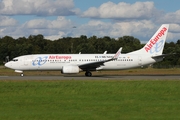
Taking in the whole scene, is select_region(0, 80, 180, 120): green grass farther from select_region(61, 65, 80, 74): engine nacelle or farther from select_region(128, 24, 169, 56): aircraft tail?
select_region(128, 24, 169, 56): aircraft tail

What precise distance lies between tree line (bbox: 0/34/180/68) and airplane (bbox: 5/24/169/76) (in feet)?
107

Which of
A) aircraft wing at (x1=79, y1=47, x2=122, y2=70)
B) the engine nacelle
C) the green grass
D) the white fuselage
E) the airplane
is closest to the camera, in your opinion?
the green grass

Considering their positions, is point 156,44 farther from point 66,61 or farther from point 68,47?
→ point 68,47

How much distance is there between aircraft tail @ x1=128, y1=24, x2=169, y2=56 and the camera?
159ft

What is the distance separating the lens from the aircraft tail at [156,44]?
48.3 m

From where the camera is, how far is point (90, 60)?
154 ft

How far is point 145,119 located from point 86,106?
153 inches

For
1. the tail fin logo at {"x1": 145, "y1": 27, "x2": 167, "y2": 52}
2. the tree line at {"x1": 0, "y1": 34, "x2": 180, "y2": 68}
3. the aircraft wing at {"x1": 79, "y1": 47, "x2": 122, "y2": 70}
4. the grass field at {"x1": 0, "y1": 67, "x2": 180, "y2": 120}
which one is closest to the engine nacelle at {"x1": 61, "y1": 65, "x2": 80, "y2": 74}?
the aircraft wing at {"x1": 79, "y1": 47, "x2": 122, "y2": 70}

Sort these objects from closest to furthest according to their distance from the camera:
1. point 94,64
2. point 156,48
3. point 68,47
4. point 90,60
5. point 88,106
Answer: point 88,106 < point 94,64 < point 90,60 < point 156,48 < point 68,47

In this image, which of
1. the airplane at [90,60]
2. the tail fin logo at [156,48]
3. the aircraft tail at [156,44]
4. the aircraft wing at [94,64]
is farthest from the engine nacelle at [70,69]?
the tail fin logo at [156,48]

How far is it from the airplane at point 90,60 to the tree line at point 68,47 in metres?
32.7

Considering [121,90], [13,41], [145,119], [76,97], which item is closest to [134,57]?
[121,90]

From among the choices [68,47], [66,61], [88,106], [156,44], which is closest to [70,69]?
[66,61]

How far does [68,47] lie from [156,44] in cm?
→ 7520
